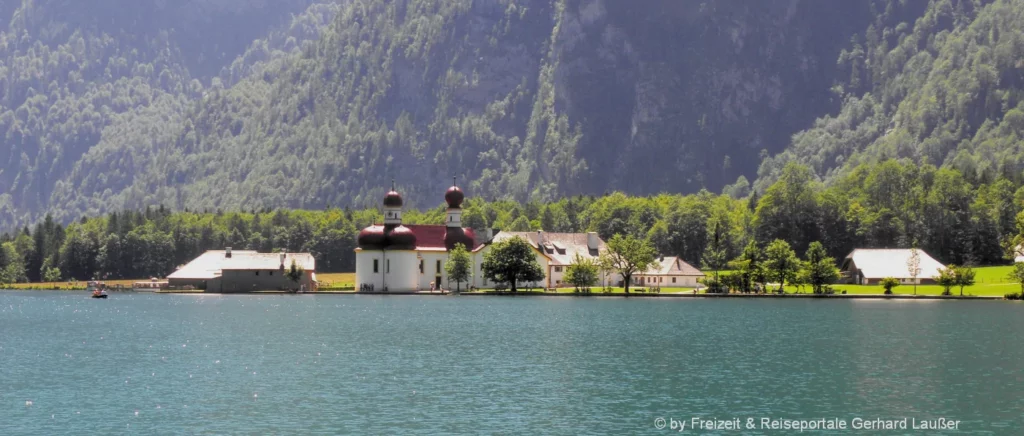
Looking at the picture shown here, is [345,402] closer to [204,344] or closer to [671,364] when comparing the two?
[671,364]

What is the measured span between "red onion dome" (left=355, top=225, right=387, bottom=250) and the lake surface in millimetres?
77494

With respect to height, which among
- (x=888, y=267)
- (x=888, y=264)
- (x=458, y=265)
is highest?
(x=458, y=265)

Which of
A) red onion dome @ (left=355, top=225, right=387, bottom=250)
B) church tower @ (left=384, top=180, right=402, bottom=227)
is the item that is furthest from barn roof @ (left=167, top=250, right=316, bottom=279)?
church tower @ (left=384, top=180, right=402, bottom=227)

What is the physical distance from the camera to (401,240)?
610 ft

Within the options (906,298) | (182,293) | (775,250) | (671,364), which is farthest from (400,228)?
(671,364)

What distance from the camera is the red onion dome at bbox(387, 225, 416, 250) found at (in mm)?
185875

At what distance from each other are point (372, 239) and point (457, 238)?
1340cm

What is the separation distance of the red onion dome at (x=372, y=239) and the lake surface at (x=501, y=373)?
7749 centimetres

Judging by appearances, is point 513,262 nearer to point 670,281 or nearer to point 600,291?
point 600,291

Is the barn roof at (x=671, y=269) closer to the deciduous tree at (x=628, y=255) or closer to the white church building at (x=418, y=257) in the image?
the white church building at (x=418, y=257)

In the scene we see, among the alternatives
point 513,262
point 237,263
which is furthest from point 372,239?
point 513,262

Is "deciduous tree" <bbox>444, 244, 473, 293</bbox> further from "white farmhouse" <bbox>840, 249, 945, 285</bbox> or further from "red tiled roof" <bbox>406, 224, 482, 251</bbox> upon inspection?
"white farmhouse" <bbox>840, 249, 945, 285</bbox>

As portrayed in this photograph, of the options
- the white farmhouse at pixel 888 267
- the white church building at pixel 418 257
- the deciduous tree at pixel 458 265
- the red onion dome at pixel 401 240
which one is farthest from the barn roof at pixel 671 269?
the red onion dome at pixel 401 240

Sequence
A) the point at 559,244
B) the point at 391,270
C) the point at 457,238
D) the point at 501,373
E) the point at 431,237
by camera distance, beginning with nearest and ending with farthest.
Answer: the point at 501,373 < the point at 391,270 < the point at 559,244 < the point at 457,238 < the point at 431,237
